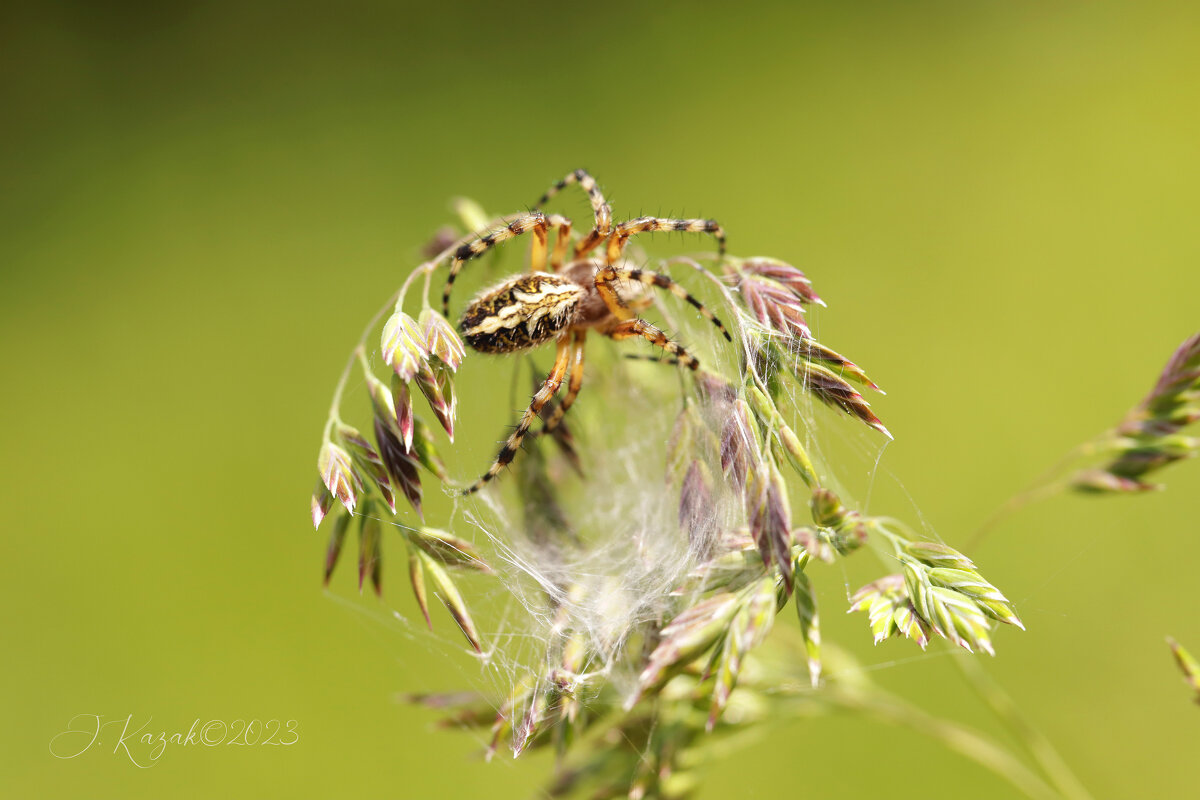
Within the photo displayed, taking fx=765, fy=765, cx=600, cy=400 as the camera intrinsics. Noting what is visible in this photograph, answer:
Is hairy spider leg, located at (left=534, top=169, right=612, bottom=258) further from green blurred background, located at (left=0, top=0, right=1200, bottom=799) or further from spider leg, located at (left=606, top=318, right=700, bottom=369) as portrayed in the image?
green blurred background, located at (left=0, top=0, right=1200, bottom=799)

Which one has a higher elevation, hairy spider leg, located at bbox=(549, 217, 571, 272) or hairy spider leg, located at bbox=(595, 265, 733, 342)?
hairy spider leg, located at bbox=(549, 217, 571, 272)

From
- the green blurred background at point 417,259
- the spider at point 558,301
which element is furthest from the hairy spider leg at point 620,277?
the green blurred background at point 417,259

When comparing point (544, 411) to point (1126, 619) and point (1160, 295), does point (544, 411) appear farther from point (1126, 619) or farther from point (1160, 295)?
point (1160, 295)

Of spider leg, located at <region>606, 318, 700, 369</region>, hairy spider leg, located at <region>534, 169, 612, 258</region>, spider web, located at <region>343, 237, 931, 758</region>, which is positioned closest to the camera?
spider web, located at <region>343, 237, 931, 758</region>

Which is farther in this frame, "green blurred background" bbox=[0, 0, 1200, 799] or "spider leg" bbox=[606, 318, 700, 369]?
"green blurred background" bbox=[0, 0, 1200, 799]

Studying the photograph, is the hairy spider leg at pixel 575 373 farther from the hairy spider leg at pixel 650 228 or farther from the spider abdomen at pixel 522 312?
the hairy spider leg at pixel 650 228

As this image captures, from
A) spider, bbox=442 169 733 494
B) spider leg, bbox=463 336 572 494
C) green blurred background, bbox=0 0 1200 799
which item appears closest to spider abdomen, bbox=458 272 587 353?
spider, bbox=442 169 733 494

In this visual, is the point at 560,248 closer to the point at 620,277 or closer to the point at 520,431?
the point at 620,277
